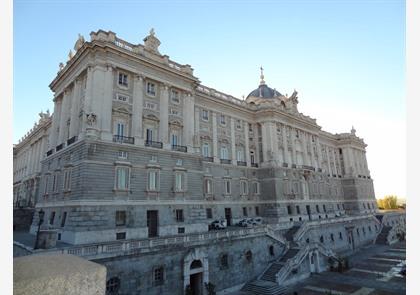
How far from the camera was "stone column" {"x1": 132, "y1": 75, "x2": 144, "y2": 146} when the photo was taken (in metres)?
27.7

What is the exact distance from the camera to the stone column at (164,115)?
98.0 ft

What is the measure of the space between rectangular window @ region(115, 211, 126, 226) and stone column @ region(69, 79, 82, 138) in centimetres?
929

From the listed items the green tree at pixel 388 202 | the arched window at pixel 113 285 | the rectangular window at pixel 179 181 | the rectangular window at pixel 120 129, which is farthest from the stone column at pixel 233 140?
the green tree at pixel 388 202

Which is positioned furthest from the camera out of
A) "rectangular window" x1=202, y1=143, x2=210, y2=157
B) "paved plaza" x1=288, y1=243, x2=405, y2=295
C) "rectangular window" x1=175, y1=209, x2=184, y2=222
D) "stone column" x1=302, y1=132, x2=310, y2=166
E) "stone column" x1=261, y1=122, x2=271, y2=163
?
"stone column" x1=302, y1=132, x2=310, y2=166

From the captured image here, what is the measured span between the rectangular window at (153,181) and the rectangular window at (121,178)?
2444 mm

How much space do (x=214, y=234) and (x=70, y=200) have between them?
13328 mm

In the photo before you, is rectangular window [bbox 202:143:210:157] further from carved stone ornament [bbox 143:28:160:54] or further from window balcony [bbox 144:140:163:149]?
carved stone ornament [bbox 143:28:160:54]

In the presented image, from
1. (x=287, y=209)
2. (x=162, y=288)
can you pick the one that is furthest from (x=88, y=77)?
(x=287, y=209)

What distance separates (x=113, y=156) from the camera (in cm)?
2550

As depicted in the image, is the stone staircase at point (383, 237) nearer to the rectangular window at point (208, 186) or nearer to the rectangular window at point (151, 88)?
the rectangular window at point (208, 186)

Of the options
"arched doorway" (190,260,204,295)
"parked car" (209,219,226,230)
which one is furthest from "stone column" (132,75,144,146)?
"parked car" (209,219,226,230)

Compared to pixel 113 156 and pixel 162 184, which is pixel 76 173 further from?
pixel 162 184

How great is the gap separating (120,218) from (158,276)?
21.3ft

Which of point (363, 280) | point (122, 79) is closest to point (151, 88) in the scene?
point (122, 79)
